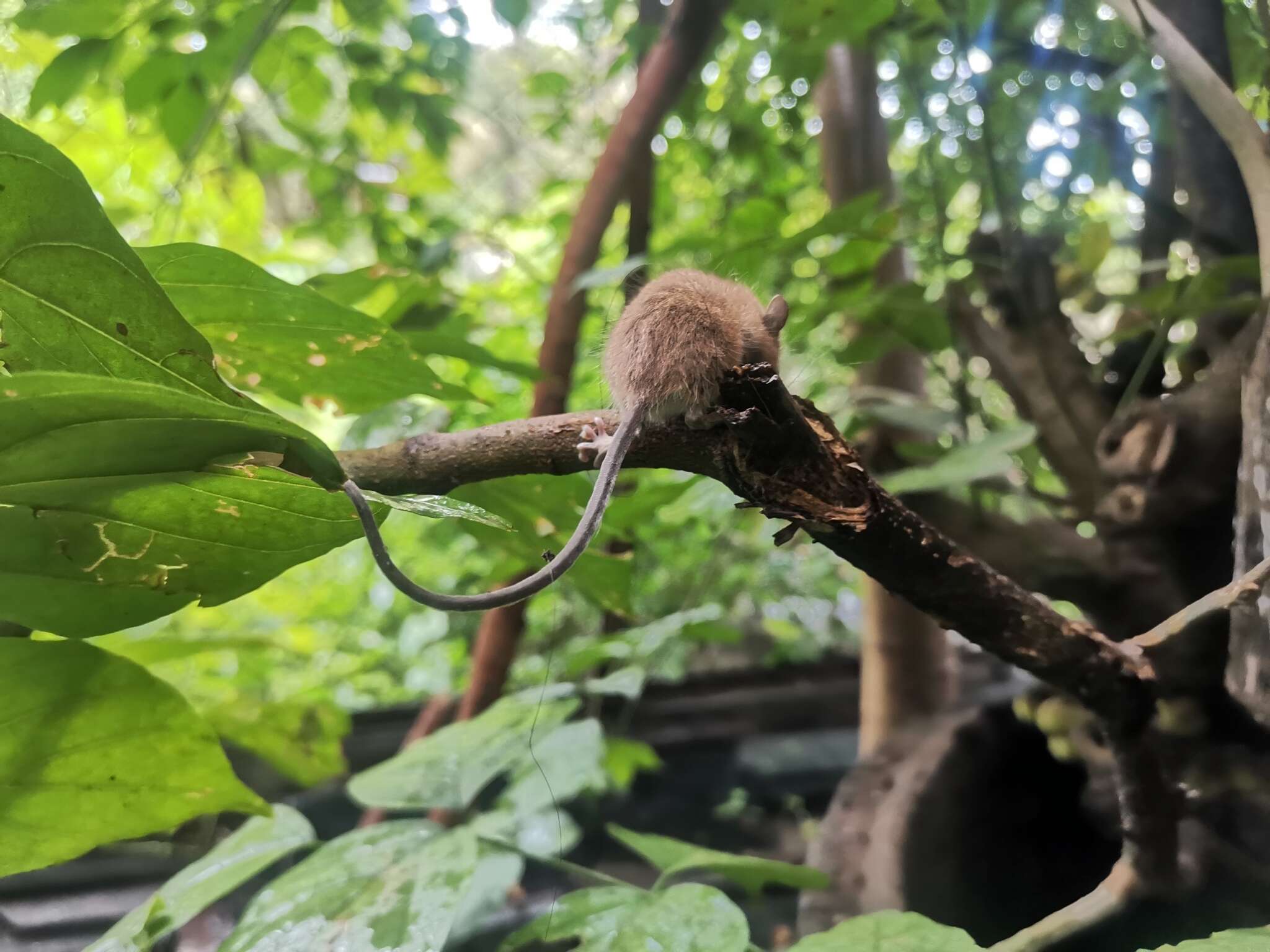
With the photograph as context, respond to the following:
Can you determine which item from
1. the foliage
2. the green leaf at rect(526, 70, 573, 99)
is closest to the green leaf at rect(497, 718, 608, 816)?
the foliage

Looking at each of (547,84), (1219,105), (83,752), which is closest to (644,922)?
(83,752)

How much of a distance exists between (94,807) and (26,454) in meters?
0.27

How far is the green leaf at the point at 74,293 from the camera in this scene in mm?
298

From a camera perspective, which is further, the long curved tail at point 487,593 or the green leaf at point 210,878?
the green leaf at point 210,878

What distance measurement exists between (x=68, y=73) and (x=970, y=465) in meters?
1.00

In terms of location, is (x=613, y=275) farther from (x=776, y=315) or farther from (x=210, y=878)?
(x=210, y=878)

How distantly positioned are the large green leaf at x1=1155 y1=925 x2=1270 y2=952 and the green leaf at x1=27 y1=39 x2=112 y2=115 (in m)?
1.16

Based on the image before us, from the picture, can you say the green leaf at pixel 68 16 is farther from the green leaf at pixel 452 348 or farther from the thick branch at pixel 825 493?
the thick branch at pixel 825 493

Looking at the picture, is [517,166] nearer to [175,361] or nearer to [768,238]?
[768,238]

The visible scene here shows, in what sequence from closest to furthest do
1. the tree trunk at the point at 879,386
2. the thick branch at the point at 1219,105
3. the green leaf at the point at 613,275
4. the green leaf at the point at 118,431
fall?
the green leaf at the point at 118,431 < the thick branch at the point at 1219,105 < the green leaf at the point at 613,275 < the tree trunk at the point at 879,386

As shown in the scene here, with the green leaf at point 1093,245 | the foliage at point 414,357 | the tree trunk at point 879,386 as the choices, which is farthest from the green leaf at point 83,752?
the green leaf at point 1093,245

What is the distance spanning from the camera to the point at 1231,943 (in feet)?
1.12

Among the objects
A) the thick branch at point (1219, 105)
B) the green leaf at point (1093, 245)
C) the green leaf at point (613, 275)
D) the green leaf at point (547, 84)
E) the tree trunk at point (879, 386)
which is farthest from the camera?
the green leaf at point (547, 84)

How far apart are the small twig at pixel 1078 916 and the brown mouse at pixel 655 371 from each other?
370 millimetres
